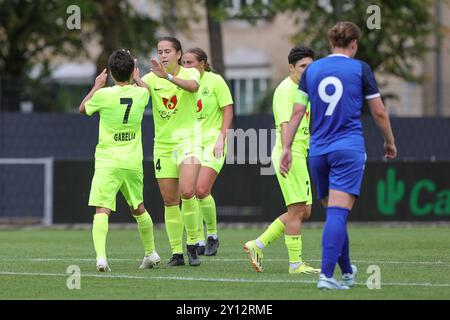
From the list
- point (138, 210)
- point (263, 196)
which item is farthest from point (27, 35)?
point (138, 210)

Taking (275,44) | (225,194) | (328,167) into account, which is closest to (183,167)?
(328,167)

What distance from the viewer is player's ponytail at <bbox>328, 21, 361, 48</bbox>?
9.42 meters

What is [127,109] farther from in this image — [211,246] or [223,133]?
[211,246]

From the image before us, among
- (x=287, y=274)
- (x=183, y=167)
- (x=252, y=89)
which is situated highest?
(x=252, y=89)

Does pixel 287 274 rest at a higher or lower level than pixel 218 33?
lower

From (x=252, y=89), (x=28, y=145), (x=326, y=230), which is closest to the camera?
(x=326, y=230)

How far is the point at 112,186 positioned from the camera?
38.2 feet

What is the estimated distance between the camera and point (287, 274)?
1117 centimetres

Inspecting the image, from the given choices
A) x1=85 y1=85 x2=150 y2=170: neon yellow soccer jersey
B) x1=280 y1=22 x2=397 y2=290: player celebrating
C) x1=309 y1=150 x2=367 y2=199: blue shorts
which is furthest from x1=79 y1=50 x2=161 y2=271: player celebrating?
x1=309 y1=150 x2=367 y2=199: blue shorts

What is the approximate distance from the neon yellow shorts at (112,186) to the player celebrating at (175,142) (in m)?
0.48

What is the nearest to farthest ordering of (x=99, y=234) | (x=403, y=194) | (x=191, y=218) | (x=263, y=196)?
(x=99, y=234), (x=191, y=218), (x=263, y=196), (x=403, y=194)

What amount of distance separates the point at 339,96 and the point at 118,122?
3005 millimetres
